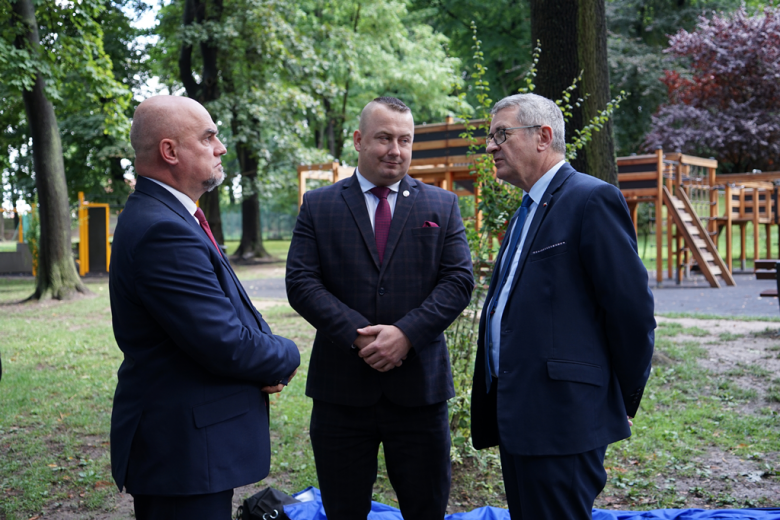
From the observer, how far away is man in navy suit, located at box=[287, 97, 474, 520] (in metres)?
2.81

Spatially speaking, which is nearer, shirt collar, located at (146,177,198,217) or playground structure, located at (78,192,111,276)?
shirt collar, located at (146,177,198,217)

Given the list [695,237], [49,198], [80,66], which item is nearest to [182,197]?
[80,66]

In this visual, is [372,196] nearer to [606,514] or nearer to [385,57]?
[606,514]

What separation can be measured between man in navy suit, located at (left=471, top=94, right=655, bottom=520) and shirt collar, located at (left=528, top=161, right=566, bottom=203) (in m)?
0.07

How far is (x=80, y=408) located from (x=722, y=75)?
21506 mm

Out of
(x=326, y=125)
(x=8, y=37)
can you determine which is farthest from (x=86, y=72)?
(x=326, y=125)

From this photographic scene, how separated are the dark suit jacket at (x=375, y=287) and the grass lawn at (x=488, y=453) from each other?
2.49 feet

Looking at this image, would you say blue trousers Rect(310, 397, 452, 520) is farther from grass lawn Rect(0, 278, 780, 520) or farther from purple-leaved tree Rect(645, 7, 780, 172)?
purple-leaved tree Rect(645, 7, 780, 172)

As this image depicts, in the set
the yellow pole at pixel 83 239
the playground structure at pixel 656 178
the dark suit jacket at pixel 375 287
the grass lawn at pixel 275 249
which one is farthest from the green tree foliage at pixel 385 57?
the dark suit jacket at pixel 375 287

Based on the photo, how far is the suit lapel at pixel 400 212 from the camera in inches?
114

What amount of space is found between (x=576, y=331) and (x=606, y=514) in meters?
1.92

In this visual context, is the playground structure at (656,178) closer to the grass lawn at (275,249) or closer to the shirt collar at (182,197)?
the shirt collar at (182,197)

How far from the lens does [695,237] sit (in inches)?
553

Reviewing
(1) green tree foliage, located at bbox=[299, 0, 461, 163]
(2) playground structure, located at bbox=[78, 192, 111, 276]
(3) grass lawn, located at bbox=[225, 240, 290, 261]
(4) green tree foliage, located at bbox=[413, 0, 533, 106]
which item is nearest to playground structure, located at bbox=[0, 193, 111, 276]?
(2) playground structure, located at bbox=[78, 192, 111, 276]
